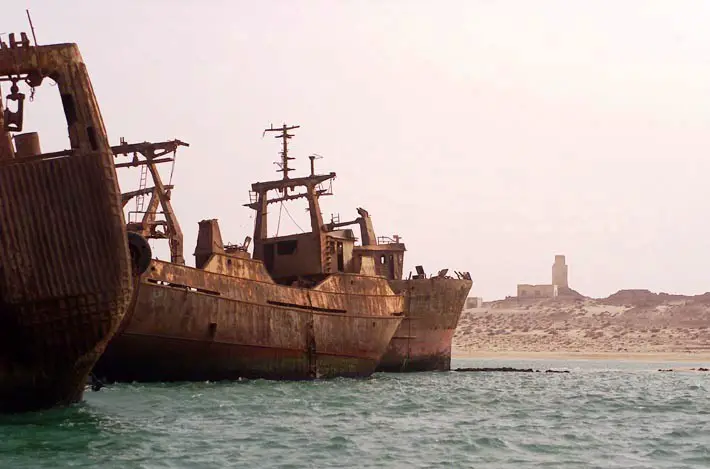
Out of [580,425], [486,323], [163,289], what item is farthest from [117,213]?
[486,323]

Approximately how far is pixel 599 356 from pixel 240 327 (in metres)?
43.8

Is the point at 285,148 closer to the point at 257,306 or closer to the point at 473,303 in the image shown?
the point at 257,306

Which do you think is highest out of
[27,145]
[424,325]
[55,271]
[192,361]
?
[27,145]

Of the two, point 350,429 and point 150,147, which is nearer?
point 350,429

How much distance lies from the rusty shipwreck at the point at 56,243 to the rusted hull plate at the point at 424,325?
71.4 feet

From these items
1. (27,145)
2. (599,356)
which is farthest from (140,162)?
(599,356)

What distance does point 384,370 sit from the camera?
1505 inches

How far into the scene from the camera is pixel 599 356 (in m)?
65.9

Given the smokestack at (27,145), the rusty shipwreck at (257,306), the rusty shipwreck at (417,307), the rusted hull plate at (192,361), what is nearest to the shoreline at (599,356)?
the rusty shipwreck at (417,307)

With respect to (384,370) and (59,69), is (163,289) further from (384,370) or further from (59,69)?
(384,370)

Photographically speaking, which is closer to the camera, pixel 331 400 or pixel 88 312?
pixel 88 312

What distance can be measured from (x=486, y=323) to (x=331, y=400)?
7411cm

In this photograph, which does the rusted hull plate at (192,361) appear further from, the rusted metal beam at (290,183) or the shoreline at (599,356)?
the shoreline at (599,356)

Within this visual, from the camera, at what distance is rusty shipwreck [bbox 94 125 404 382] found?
2473 centimetres
